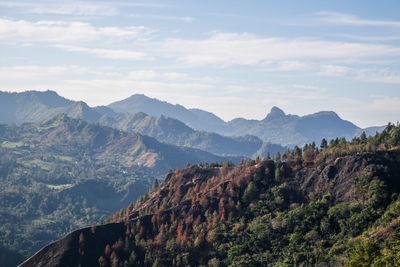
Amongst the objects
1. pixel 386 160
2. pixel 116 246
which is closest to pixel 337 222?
pixel 386 160

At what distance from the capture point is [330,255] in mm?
149750

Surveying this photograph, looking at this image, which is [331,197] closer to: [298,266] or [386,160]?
[386,160]

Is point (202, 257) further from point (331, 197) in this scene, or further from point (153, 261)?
point (331, 197)

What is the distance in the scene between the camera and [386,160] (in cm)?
19525

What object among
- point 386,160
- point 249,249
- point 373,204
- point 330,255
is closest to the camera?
point 330,255

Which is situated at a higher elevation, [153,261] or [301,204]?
[301,204]

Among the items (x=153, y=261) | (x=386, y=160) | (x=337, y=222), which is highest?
(x=386, y=160)

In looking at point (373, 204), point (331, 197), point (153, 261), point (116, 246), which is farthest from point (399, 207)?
point (116, 246)

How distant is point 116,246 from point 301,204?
86.5 m

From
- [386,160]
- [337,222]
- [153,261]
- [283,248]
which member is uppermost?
[386,160]

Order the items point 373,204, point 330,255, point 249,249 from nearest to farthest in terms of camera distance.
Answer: point 330,255 → point 373,204 → point 249,249

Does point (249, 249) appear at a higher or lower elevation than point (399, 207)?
lower

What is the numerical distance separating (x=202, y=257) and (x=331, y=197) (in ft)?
204

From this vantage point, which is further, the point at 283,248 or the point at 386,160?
the point at 386,160
